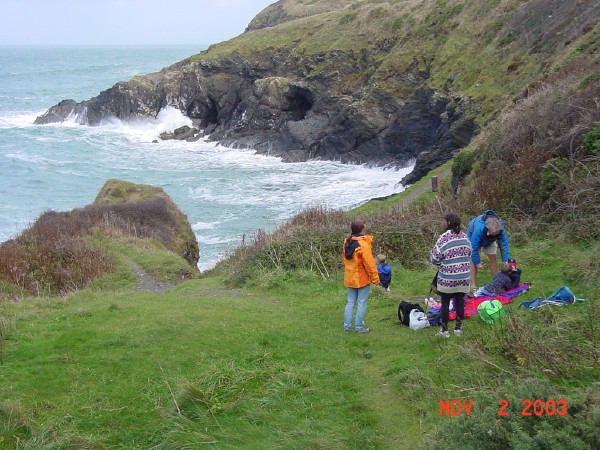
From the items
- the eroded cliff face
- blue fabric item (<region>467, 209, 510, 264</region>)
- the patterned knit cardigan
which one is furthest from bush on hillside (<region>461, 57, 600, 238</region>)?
the eroded cliff face

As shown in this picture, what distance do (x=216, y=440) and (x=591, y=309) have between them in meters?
5.03

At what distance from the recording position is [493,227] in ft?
35.8

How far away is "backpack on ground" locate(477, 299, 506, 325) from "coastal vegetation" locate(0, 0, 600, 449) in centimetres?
17

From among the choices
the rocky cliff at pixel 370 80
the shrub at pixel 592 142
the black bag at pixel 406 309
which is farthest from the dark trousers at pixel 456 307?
the rocky cliff at pixel 370 80

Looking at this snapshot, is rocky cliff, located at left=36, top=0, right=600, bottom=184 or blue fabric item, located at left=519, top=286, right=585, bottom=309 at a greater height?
rocky cliff, located at left=36, top=0, right=600, bottom=184

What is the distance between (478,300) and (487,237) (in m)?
1.42

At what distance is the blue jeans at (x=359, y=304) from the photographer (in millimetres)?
9855

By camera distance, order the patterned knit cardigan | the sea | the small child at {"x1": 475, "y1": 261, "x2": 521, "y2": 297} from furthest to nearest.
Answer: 1. the sea
2. the small child at {"x1": 475, "y1": 261, "x2": 521, "y2": 297}
3. the patterned knit cardigan

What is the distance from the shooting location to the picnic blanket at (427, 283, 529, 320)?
966 cm

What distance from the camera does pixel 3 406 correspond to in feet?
24.2

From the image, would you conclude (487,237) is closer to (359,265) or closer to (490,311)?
(490,311)

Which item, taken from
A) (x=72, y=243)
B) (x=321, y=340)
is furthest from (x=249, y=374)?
(x=72, y=243)

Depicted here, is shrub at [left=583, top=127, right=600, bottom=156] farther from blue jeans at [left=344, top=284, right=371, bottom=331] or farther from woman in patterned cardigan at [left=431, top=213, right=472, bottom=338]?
blue jeans at [left=344, top=284, right=371, bottom=331]

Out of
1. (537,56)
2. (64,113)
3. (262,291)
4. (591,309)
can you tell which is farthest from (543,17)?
(64,113)
